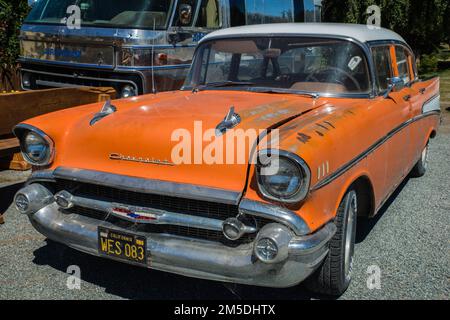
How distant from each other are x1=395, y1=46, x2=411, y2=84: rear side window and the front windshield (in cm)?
96

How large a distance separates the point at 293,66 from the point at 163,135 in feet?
4.72

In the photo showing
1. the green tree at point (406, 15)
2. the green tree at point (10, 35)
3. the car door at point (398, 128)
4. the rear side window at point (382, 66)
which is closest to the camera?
the car door at point (398, 128)

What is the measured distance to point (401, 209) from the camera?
4590 mm

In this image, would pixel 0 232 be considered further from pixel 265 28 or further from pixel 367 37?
pixel 367 37

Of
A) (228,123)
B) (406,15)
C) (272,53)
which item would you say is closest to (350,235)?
(228,123)

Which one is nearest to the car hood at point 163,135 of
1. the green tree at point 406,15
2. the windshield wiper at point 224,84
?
the windshield wiper at point 224,84

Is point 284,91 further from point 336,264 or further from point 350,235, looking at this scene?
point 336,264

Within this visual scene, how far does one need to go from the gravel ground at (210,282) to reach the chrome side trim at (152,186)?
22.3 inches

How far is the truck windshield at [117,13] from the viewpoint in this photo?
6.13m

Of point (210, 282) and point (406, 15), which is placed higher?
point (406, 15)

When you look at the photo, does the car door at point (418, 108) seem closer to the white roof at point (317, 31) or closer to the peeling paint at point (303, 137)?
the white roof at point (317, 31)

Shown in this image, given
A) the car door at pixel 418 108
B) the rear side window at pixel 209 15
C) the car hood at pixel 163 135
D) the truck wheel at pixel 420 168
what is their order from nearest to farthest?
the car hood at pixel 163 135, the car door at pixel 418 108, the truck wheel at pixel 420 168, the rear side window at pixel 209 15

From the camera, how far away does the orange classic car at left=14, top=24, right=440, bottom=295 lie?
252cm

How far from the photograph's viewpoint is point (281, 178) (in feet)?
8.22
